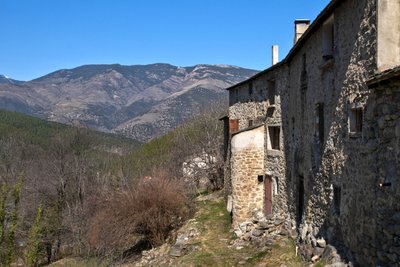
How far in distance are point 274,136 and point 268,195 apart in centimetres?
285

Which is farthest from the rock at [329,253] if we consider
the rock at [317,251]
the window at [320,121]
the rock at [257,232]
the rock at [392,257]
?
the rock at [257,232]

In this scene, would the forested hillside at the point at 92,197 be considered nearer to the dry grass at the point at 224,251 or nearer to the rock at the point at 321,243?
the dry grass at the point at 224,251

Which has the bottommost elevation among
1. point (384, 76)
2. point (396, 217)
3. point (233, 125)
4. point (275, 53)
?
point (396, 217)

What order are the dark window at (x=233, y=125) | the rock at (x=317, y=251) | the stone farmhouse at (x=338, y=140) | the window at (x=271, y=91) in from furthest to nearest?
the dark window at (x=233, y=125) → the window at (x=271, y=91) → the rock at (x=317, y=251) → the stone farmhouse at (x=338, y=140)

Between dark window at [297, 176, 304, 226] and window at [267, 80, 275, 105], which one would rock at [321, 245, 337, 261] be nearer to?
dark window at [297, 176, 304, 226]

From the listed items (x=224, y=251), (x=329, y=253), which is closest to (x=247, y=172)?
(x=224, y=251)

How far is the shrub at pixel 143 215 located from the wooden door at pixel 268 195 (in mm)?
6669

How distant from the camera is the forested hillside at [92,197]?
82.8ft

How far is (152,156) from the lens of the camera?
67.0 metres

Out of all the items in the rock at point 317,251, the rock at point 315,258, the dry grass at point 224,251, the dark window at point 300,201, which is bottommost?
the dry grass at point 224,251

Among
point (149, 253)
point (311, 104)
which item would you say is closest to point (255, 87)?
point (311, 104)

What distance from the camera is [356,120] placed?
9.98 m

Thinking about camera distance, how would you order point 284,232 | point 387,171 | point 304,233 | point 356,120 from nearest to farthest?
point 387,171 < point 356,120 < point 304,233 < point 284,232

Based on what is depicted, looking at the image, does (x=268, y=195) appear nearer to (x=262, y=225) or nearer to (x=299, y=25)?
(x=262, y=225)
